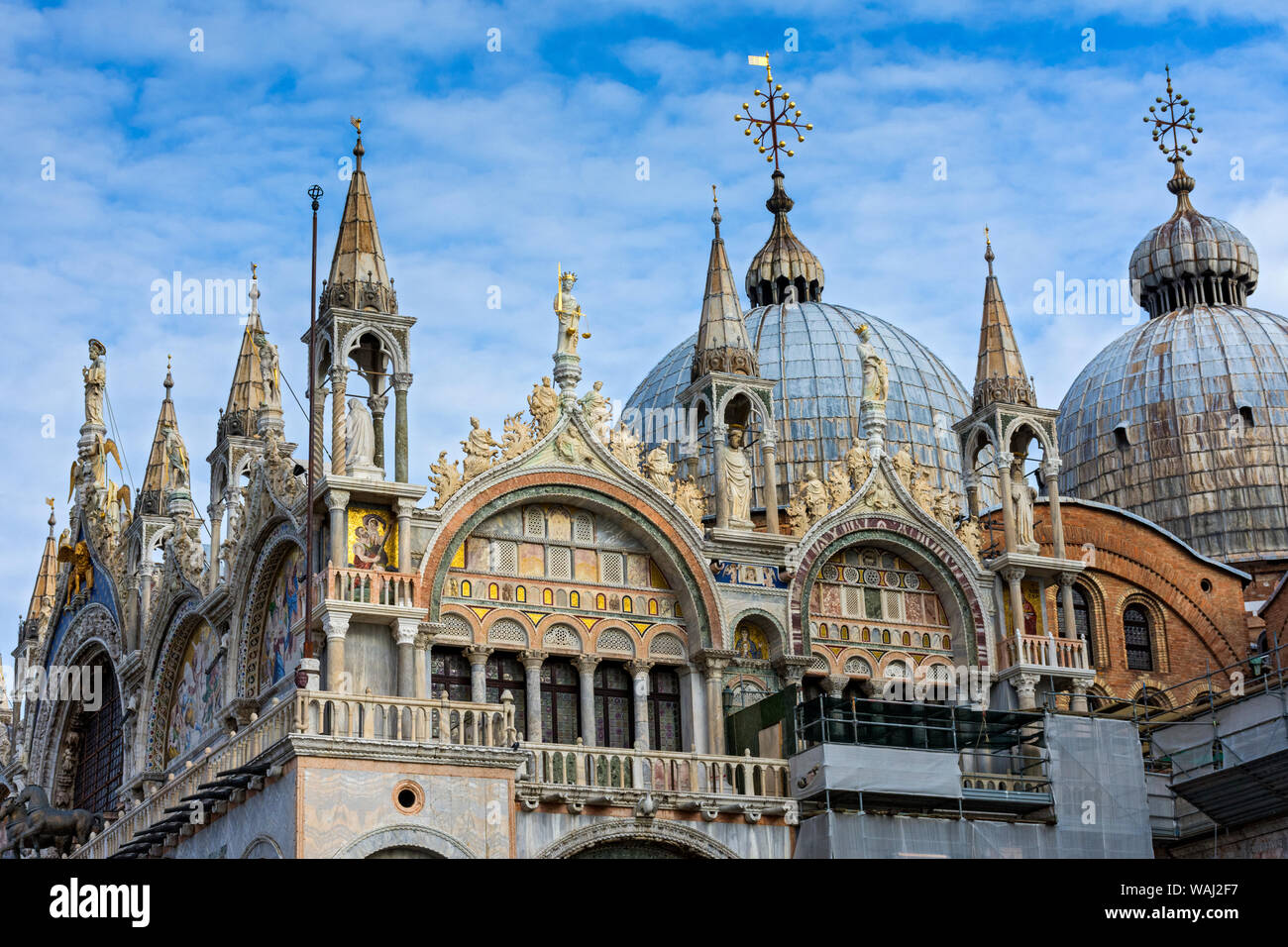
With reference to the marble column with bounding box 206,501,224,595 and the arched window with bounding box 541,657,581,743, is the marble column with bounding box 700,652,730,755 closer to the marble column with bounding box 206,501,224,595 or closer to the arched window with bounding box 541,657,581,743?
the arched window with bounding box 541,657,581,743

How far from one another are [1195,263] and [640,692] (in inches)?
1260

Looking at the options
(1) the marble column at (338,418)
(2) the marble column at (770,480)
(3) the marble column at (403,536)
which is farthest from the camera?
(2) the marble column at (770,480)

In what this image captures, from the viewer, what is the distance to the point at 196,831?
104 feet

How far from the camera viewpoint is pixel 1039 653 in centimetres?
3728

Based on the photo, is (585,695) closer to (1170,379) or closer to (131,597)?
(131,597)

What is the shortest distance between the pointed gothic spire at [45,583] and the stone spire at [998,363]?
2285 cm

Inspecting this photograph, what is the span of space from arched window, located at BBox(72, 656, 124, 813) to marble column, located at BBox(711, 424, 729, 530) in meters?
14.8

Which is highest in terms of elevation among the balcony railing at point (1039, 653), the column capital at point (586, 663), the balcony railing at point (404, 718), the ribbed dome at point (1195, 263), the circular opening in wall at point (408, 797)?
the ribbed dome at point (1195, 263)

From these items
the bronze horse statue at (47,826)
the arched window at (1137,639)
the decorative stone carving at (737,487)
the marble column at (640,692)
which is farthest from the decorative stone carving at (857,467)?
the bronze horse statue at (47,826)

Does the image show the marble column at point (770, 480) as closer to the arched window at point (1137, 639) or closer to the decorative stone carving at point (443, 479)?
the decorative stone carving at point (443, 479)

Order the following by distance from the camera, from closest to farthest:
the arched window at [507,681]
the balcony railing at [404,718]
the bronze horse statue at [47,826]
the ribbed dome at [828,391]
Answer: the balcony railing at [404,718], the arched window at [507,681], the bronze horse statue at [47,826], the ribbed dome at [828,391]

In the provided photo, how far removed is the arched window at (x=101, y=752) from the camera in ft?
144
